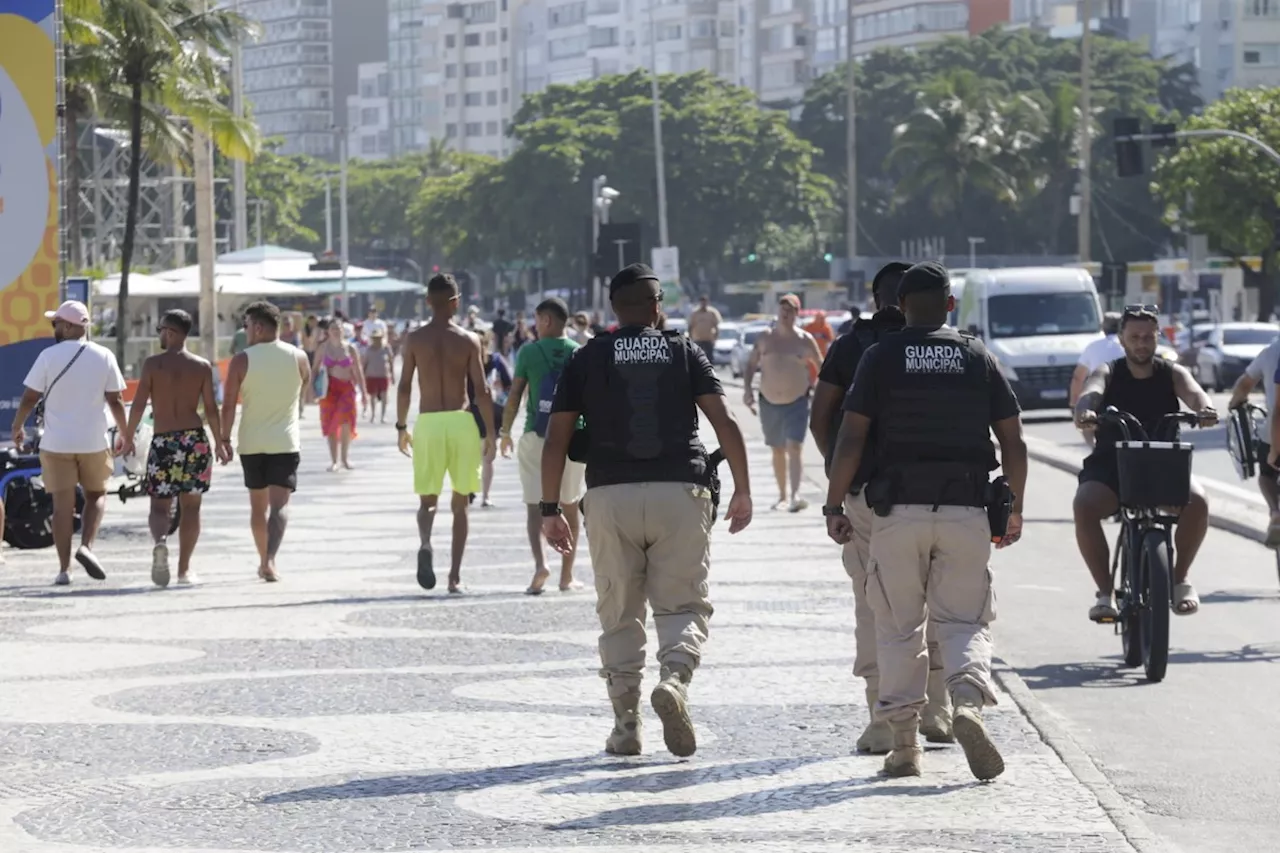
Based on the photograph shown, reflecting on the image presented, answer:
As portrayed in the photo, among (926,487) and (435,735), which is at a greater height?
(926,487)

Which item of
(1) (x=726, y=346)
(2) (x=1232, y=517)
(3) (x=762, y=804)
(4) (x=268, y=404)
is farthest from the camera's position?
(1) (x=726, y=346)

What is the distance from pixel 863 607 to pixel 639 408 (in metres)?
1.05

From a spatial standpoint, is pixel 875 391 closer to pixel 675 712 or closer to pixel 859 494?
pixel 859 494

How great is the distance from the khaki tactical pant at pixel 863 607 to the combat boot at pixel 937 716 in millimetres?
88

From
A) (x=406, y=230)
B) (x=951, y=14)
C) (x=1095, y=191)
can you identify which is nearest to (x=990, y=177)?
(x=1095, y=191)

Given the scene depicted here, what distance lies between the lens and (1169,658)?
36.5ft

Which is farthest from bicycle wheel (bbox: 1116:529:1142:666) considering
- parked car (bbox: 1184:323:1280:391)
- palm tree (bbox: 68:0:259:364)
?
parked car (bbox: 1184:323:1280:391)

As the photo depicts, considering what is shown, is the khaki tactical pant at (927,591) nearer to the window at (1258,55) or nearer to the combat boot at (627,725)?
the combat boot at (627,725)

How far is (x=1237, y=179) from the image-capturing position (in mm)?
66500

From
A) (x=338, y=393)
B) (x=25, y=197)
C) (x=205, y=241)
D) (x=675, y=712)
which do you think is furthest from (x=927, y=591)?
(x=205, y=241)

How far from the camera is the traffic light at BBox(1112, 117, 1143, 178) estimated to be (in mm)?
43250

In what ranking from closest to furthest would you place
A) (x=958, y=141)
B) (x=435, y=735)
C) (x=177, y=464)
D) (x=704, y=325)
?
(x=435, y=735), (x=177, y=464), (x=704, y=325), (x=958, y=141)

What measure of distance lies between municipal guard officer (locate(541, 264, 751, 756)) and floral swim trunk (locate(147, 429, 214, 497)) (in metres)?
6.64

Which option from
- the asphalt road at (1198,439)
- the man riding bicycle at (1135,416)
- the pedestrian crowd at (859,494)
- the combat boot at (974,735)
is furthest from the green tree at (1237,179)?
the combat boot at (974,735)
